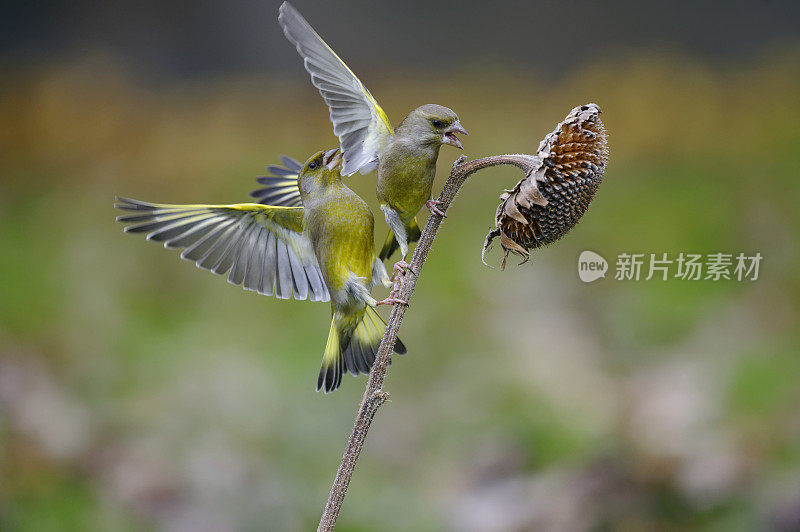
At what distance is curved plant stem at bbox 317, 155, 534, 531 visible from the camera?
2.37 feet

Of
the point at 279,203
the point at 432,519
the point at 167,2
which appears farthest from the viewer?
the point at 167,2

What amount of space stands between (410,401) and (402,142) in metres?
1.74

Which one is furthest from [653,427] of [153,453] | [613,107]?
[153,453]

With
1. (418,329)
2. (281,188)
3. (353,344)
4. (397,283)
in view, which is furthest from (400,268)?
(418,329)

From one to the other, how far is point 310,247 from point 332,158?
14 centimetres

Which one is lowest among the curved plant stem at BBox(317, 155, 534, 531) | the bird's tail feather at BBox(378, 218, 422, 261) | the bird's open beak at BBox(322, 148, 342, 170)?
the curved plant stem at BBox(317, 155, 534, 531)

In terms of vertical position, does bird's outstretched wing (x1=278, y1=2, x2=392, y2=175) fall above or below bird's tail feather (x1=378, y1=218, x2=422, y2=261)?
above

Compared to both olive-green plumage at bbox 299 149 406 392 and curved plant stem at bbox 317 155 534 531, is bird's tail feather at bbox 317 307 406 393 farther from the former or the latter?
curved plant stem at bbox 317 155 534 531

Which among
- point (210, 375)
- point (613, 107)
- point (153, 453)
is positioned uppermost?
point (613, 107)

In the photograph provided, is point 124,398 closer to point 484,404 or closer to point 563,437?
point 484,404

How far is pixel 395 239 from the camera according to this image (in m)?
1.02

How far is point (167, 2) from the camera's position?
9.02ft

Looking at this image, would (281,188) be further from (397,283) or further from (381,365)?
(381,365)

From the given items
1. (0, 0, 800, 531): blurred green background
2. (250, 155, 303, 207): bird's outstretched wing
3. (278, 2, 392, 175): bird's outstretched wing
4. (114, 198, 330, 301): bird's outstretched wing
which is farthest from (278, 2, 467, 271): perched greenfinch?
(0, 0, 800, 531): blurred green background
